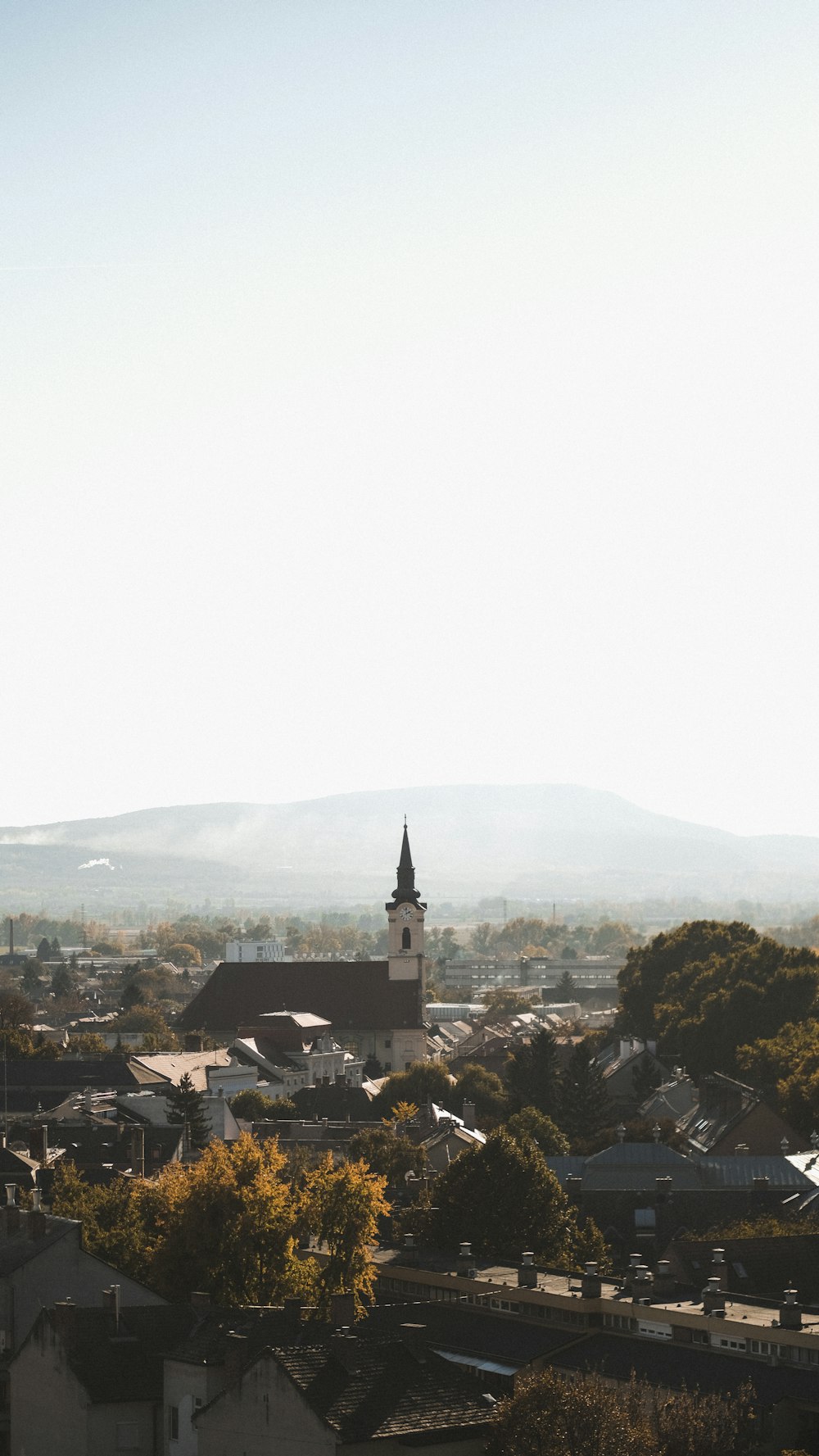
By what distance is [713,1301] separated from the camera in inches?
1454

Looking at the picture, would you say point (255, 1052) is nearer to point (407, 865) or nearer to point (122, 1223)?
point (407, 865)

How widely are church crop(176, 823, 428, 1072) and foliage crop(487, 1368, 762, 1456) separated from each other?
4016 inches

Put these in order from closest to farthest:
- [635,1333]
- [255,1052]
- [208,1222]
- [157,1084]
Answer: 1. [635,1333]
2. [208,1222]
3. [157,1084]
4. [255,1052]

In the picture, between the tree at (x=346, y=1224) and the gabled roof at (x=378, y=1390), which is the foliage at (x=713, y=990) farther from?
the gabled roof at (x=378, y=1390)

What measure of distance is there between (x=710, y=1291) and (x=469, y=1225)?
1471 cm

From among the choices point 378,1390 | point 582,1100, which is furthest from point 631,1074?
point 378,1390

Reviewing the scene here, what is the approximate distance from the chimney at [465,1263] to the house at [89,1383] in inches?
395

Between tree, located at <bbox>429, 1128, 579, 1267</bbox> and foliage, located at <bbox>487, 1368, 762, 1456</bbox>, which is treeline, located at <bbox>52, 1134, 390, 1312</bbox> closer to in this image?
tree, located at <bbox>429, 1128, 579, 1267</bbox>

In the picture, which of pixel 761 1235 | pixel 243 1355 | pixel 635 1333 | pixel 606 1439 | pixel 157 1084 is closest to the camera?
pixel 606 1439

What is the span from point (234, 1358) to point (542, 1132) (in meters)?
46.9

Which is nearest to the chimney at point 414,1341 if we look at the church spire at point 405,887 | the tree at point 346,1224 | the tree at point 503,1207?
the tree at point 346,1224

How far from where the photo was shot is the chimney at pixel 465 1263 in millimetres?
42781

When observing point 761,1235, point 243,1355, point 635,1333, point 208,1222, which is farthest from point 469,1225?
point 243,1355

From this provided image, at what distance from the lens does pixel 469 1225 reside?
51031 millimetres
